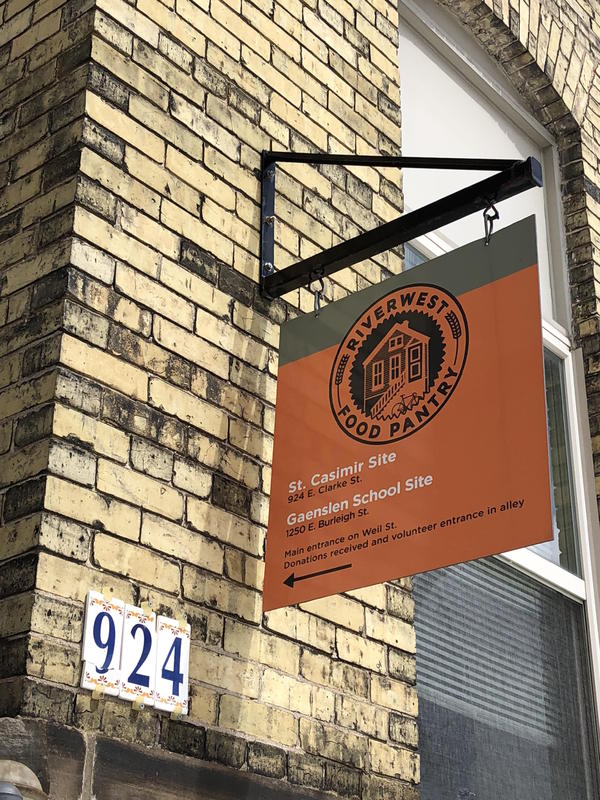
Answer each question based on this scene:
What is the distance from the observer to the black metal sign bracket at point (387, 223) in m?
3.25

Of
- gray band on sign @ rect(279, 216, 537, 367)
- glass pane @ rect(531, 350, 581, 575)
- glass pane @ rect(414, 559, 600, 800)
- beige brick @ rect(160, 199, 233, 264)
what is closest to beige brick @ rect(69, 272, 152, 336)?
beige brick @ rect(160, 199, 233, 264)

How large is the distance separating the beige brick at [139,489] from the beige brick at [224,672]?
36 centimetres

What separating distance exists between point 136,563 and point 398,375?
0.81m

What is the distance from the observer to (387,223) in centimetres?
346

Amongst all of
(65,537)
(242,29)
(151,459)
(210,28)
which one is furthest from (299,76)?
(65,537)

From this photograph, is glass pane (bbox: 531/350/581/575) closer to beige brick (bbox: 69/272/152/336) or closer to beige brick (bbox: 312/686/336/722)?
beige brick (bbox: 312/686/336/722)

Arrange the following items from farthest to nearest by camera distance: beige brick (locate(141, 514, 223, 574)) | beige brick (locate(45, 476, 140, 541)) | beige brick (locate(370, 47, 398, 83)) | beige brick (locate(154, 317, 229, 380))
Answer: beige brick (locate(370, 47, 398, 83)), beige brick (locate(154, 317, 229, 380)), beige brick (locate(141, 514, 223, 574)), beige brick (locate(45, 476, 140, 541))

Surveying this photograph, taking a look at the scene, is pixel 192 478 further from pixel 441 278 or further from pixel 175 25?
pixel 175 25

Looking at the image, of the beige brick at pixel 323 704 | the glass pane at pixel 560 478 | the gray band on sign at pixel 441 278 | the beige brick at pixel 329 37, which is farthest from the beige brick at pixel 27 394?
the glass pane at pixel 560 478

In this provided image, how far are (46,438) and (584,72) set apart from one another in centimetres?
443

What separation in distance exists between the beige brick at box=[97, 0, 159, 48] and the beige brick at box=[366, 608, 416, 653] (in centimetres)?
181

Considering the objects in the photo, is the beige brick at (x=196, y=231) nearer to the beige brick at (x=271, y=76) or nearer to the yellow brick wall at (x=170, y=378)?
the yellow brick wall at (x=170, y=378)

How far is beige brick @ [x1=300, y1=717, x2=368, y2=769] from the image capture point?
126 inches

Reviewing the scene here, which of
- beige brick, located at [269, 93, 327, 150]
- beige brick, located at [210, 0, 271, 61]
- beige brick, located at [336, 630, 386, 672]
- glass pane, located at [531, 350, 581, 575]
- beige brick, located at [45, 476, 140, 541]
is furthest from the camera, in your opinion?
glass pane, located at [531, 350, 581, 575]
